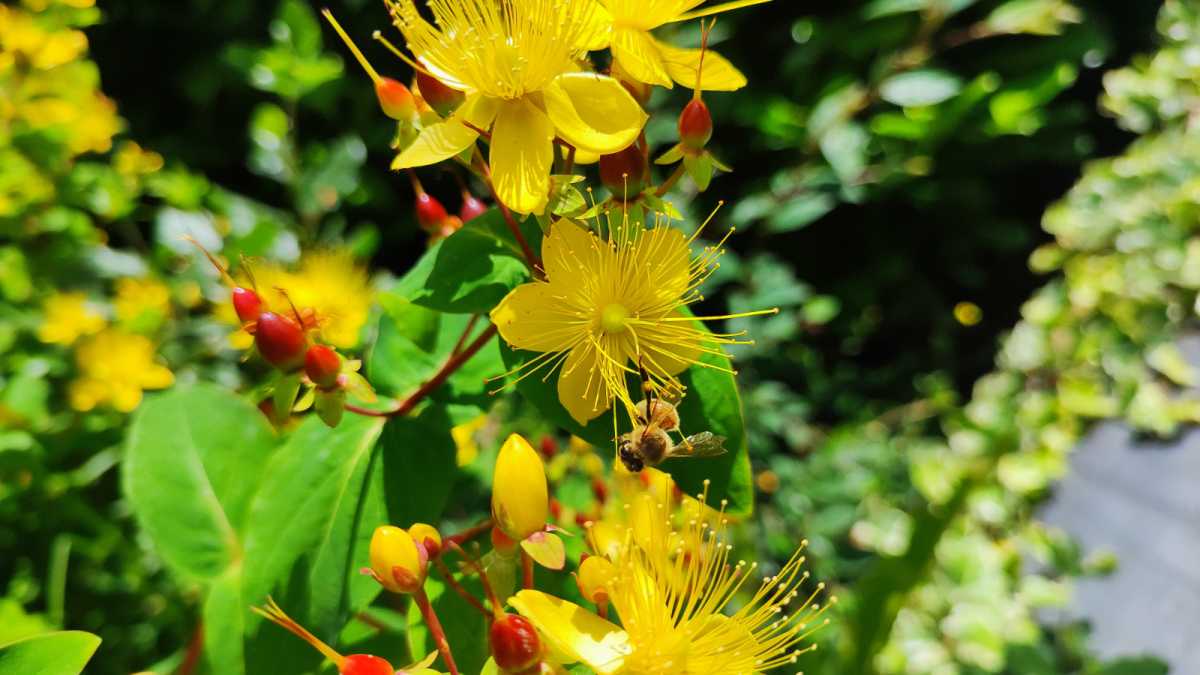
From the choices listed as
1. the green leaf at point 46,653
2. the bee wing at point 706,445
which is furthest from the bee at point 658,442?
the green leaf at point 46,653

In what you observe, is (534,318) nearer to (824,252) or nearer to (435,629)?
(435,629)

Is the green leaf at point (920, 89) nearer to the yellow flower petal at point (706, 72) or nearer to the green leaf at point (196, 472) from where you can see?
the yellow flower petal at point (706, 72)

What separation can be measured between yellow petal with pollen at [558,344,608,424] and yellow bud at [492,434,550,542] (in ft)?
0.16

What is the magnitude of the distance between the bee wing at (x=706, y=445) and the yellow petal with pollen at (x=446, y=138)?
10.1 inches

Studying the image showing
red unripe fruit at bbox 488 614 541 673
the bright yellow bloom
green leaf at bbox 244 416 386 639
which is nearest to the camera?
red unripe fruit at bbox 488 614 541 673

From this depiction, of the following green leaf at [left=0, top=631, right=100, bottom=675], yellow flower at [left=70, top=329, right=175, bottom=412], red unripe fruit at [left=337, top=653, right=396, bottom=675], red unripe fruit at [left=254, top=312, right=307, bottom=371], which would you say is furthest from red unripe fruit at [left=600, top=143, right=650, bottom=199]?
yellow flower at [left=70, top=329, right=175, bottom=412]

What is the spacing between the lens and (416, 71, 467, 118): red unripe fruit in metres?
0.54

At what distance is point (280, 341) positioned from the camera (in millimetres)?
530

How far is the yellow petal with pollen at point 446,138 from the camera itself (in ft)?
1.69

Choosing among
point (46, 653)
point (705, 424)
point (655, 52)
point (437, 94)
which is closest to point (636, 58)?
point (655, 52)

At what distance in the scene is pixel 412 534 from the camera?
547 millimetres

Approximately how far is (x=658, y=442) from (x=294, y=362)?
0.26 m

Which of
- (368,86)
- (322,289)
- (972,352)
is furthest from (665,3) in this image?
(972,352)

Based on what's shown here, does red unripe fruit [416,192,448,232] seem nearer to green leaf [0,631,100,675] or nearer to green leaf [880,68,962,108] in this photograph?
green leaf [0,631,100,675]
